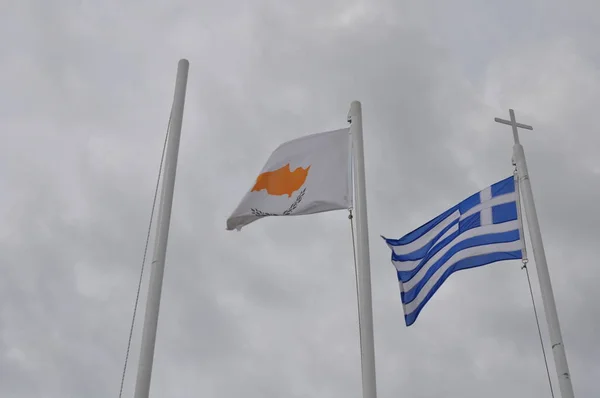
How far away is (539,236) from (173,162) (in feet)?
23.6

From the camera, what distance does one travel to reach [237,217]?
49.8 ft

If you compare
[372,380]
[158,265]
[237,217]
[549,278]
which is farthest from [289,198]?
[549,278]

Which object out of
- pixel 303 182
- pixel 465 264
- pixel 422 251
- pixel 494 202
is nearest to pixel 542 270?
pixel 465 264

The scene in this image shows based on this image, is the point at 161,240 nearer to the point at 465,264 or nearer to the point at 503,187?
the point at 465,264

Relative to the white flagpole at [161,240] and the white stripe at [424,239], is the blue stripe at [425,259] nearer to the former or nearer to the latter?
the white stripe at [424,239]

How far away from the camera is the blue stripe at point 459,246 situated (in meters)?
15.7

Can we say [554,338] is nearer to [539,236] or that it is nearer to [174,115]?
[539,236]

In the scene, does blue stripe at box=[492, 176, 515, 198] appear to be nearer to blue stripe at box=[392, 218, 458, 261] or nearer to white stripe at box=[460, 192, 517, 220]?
white stripe at box=[460, 192, 517, 220]

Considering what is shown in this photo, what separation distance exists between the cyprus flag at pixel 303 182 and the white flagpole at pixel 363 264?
33cm

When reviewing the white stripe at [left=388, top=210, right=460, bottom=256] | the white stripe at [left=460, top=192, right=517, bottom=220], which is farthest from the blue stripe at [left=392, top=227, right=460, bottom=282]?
the white stripe at [left=460, top=192, right=517, bottom=220]

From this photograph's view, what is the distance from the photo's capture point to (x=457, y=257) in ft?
52.3

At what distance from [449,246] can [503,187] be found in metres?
1.70

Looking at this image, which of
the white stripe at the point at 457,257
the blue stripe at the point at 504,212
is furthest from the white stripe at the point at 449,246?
the white stripe at the point at 457,257

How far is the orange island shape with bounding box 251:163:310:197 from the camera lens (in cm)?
1521
